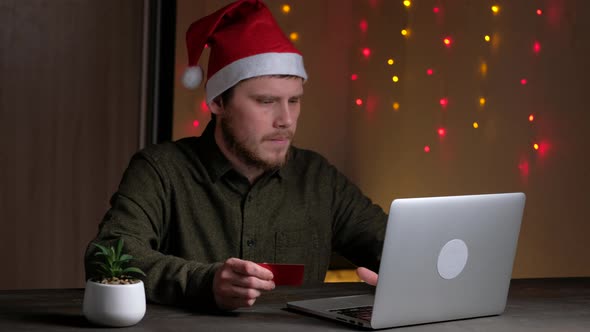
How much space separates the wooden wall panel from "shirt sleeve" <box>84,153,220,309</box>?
4.67 feet

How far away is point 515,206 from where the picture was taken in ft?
5.65

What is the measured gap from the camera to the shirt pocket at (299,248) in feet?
7.58

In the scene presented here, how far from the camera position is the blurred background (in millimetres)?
2900

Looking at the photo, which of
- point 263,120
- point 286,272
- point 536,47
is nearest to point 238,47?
point 263,120

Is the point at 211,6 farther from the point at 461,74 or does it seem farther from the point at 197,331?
the point at 197,331

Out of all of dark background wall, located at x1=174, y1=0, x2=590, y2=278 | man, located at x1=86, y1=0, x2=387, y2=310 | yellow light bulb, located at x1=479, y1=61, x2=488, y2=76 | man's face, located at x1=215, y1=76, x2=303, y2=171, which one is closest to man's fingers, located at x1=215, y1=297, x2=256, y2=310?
man, located at x1=86, y1=0, x2=387, y2=310

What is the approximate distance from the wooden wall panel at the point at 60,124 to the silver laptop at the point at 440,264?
2.03 metres

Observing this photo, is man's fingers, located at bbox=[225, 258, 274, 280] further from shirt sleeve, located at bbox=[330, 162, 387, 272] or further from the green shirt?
shirt sleeve, located at bbox=[330, 162, 387, 272]

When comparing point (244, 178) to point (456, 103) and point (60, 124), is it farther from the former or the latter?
point (60, 124)

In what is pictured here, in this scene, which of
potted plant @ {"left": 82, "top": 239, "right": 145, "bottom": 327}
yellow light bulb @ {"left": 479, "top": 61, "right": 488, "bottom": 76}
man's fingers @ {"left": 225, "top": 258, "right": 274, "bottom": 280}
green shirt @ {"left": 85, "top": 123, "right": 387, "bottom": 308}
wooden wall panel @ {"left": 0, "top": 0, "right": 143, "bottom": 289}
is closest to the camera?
potted plant @ {"left": 82, "top": 239, "right": 145, "bottom": 327}

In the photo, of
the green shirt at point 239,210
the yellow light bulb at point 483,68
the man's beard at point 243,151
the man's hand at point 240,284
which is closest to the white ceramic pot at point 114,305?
the man's hand at point 240,284

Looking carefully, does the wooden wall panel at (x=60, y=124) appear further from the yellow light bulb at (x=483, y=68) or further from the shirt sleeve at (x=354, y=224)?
the shirt sleeve at (x=354, y=224)

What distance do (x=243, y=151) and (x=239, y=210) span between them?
141mm

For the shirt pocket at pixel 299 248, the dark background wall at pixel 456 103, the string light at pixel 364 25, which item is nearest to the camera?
the shirt pocket at pixel 299 248
